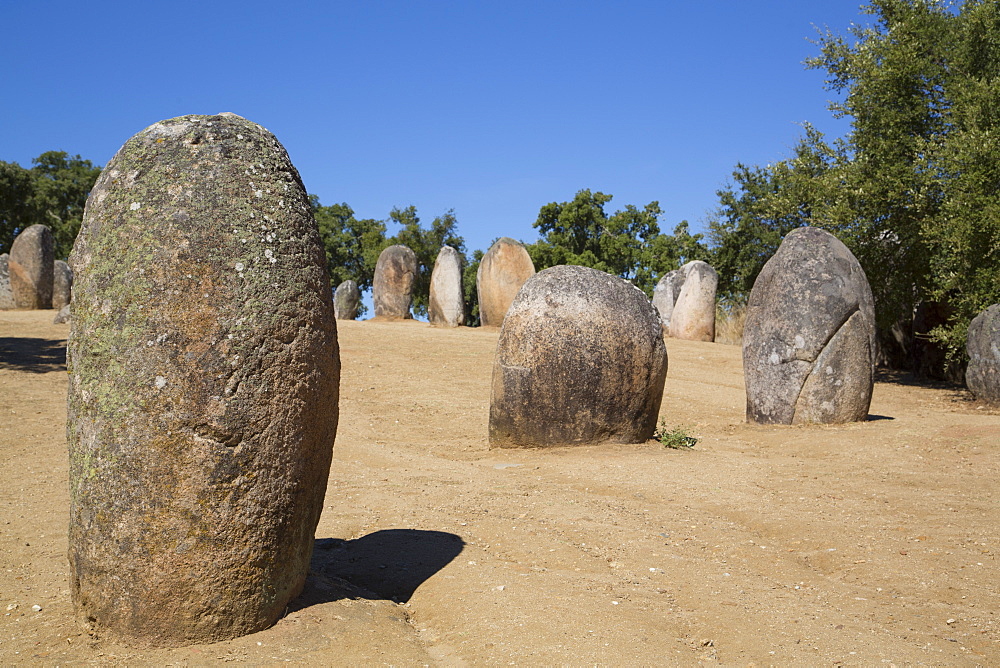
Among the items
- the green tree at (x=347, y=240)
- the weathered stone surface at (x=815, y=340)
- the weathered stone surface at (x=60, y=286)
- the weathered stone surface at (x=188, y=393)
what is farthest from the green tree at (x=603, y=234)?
the weathered stone surface at (x=188, y=393)

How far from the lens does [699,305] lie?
72.6ft

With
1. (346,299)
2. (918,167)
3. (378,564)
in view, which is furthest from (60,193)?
(378,564)

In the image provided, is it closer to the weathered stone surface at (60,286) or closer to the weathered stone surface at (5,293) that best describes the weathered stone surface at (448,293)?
A: the weathered stone surface at (60,286)

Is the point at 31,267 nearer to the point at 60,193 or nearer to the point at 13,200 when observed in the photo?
the point at 13,200

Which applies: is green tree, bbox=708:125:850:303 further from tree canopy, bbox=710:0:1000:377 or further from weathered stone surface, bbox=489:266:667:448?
weathered stone surface, bbox=489:266:667:448

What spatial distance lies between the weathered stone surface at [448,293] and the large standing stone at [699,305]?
6391mm

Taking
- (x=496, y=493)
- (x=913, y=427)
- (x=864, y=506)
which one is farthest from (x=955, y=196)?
(x=496, y=493)

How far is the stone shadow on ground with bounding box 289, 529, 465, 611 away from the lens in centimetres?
383

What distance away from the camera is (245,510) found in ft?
10.5

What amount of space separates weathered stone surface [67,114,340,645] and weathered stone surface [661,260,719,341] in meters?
19.7

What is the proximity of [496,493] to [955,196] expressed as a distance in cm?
1150

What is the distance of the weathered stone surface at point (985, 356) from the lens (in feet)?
38.4

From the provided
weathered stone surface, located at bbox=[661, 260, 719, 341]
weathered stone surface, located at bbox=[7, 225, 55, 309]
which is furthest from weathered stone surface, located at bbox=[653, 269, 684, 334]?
weathered stone surface, located at bbox=[7, 225, 55, 309]

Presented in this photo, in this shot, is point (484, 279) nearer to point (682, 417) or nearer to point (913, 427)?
point (682, 417)
